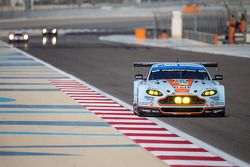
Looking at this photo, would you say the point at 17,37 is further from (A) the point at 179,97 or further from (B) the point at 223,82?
(A) the point at 179,97

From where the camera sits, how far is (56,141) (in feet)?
49.2

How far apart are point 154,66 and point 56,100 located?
4.32 meters

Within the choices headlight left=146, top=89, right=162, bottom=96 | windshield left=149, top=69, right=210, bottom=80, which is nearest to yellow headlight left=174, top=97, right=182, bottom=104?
headlight left=146, top=89, right=162, bottom=96

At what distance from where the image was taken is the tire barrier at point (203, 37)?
65012 millimetres

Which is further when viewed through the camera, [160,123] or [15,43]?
[15,43]

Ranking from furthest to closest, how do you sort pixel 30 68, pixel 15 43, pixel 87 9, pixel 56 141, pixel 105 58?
pixel 87 9, pixel 15 43, pixel 105 58, pixel 30 68, pixel 56 141

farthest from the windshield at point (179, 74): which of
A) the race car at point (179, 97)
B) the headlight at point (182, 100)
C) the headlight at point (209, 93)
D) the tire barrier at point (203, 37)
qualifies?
the tire barrier at point (203, 37)

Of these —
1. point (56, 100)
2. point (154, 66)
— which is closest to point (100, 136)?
point (154, 66)

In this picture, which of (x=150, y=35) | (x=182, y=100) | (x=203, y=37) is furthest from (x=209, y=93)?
(x=150, y=35)

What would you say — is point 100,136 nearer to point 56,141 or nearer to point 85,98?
point 56,141

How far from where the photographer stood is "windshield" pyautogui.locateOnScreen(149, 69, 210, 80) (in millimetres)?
19328

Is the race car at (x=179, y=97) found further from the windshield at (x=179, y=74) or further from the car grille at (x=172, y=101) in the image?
the windshield at (x=179, y=74)

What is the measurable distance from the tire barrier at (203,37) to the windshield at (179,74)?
44.9 meters

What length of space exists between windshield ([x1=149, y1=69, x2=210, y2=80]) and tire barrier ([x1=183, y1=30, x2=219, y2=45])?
44.9 meters
